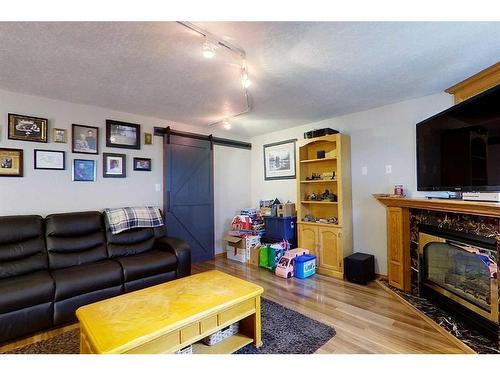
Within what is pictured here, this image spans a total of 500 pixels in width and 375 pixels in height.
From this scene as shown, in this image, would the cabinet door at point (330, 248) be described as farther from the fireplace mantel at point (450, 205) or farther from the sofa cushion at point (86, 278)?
the sofa cushion at point (86, 278)

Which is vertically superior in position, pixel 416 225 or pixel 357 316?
pixel 416 225

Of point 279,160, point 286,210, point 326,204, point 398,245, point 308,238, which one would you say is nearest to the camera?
point 398,245

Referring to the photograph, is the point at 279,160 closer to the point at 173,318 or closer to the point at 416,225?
the point at 416,225

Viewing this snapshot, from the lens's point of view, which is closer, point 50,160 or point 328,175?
point 50,160

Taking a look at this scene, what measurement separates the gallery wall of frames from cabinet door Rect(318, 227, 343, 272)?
2721 millimetres

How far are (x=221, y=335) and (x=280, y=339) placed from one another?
457 millimetres

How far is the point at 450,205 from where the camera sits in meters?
2.04

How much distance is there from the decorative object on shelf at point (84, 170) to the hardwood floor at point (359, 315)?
7.72 ft

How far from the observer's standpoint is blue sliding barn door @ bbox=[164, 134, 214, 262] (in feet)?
12.2

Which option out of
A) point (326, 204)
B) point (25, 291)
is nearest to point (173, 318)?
point (25, 291)

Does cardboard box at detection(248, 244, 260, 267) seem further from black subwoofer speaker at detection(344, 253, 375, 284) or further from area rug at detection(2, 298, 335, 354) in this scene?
area rug at detection(2, 298, 335, 354)

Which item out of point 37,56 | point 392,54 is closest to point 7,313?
point 37,56

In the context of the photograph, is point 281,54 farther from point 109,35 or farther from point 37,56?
point 37,56

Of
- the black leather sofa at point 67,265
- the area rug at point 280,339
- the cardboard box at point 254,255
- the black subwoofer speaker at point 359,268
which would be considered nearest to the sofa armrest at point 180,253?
the black leather sofa at point 67,265
